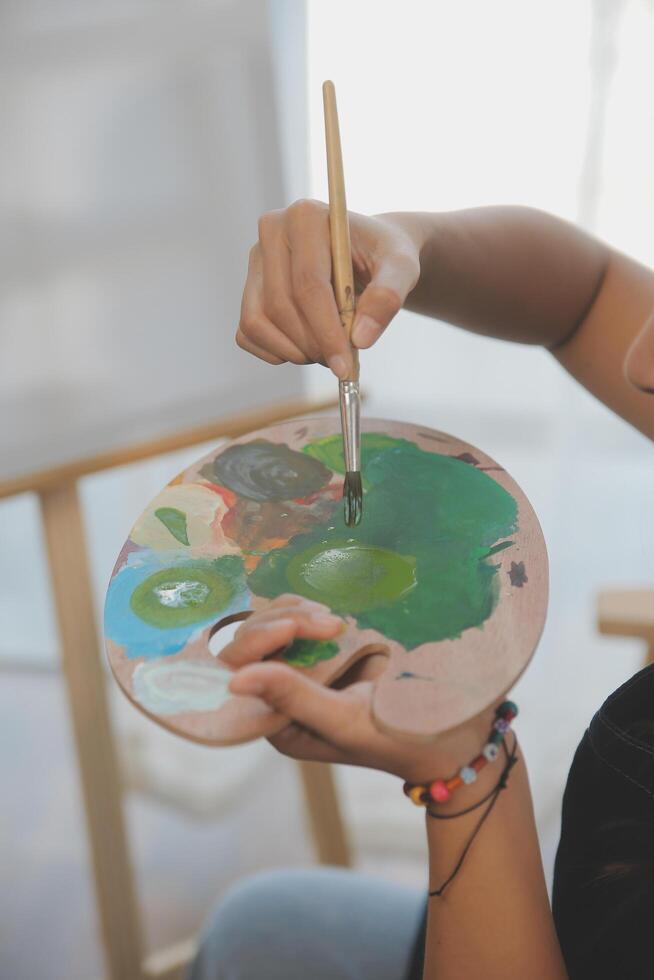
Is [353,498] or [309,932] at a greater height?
[353,498]

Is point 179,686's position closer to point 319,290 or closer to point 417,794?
point 417,794

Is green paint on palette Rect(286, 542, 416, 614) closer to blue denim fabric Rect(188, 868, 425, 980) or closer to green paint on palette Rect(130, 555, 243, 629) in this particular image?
green paint on palette Rect(130, 555, 243, 629)

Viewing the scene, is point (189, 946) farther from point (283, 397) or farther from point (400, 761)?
point (400, 761)

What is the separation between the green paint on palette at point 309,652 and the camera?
0.55 metres

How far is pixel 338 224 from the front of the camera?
0.61m

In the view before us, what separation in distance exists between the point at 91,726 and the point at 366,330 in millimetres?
744

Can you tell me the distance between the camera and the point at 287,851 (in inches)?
66.0

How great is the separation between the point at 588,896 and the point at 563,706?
3.45ft

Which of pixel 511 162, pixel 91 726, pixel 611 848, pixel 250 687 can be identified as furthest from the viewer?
pixel 511 162

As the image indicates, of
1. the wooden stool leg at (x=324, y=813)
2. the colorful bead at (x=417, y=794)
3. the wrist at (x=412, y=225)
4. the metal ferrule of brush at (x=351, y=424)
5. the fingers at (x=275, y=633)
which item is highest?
the wrist at (x=412, y=225)

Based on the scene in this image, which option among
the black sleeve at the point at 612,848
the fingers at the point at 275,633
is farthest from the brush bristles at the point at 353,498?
the black sleeve at the point at 612,848

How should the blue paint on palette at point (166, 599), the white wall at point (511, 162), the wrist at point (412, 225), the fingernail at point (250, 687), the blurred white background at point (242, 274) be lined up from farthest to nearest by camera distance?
the white wall at point (511, 162)
the blurred white background at point (242, 274)
the wrist at point (412, 225)
the blue paint on palette at point (166, 599)
the fingernail at point (250, 687)

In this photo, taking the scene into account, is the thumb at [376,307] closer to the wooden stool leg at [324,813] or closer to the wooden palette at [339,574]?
the wooden palette at [339,574]

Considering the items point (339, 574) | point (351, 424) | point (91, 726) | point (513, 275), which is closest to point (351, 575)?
point (339, 574)
